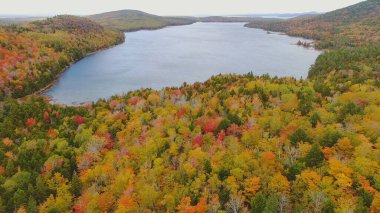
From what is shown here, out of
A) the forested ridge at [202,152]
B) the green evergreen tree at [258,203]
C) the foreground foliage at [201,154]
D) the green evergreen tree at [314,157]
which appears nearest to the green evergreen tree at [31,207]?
the foreground foliage at [201,154]

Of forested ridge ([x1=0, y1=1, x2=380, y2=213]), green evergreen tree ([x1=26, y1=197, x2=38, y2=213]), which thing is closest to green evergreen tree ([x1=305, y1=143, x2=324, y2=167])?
forested ridge ([x1=0, y1=1, x2=380, y2=213])

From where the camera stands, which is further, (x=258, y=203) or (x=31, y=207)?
(x=31, y=207)

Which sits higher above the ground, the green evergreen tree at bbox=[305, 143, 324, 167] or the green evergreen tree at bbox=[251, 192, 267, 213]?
the green evergreen tree at bbox=[305, 143, 324, 167]

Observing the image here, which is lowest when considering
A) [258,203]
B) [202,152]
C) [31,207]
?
[31,207]

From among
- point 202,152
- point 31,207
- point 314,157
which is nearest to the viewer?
point 31,207

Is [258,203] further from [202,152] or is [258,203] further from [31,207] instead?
[31,207]

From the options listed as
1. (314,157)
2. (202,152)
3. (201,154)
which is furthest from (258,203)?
(202,152)

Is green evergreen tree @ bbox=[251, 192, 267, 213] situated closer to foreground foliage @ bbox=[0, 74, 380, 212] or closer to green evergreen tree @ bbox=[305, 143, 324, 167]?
foreground foliage @ bbox=[0, 74, 380, 212]
